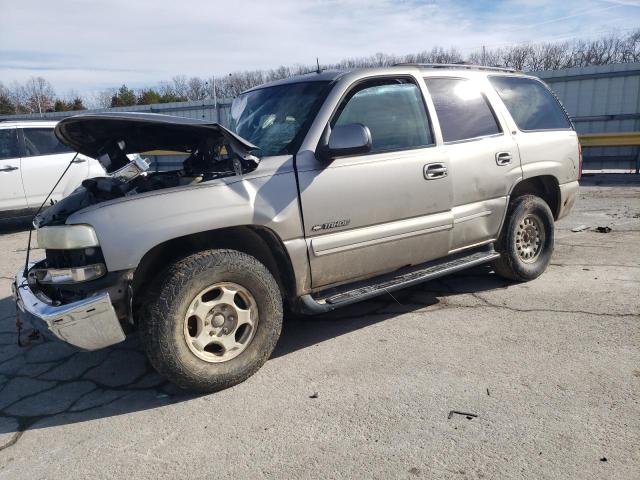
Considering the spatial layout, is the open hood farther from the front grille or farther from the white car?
the white car

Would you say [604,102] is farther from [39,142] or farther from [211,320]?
[211,320]

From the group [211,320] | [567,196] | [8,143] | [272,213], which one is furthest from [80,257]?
[8,143]

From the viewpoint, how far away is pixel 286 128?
3.67 m

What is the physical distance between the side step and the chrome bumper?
1202 millimetres

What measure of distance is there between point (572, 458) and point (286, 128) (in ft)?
8.76

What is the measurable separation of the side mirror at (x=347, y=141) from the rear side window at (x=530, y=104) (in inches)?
81.2

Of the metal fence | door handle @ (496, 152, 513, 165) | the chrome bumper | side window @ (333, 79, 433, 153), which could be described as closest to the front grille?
the chrome bumper

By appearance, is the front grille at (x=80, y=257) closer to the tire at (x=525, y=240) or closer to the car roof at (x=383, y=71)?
the car roof at (x=383, y=71)

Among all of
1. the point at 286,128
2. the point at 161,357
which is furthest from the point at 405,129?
the point at 161,357

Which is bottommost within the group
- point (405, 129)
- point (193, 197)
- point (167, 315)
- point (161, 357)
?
point (161, 357)

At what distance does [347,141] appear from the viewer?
10.8 feet

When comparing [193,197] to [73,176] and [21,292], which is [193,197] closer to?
[21,292]

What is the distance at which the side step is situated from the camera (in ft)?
11.3

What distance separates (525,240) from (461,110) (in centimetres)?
149
